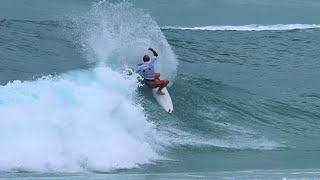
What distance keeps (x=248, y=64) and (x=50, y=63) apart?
8.61 metres

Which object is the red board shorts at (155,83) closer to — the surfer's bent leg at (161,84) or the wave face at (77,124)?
the surfer's bent leg at (161,84)

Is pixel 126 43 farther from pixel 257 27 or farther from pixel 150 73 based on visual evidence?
pixel 257 27

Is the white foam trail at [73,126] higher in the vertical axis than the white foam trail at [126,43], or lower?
lower

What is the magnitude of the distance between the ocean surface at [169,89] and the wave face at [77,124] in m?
0.04

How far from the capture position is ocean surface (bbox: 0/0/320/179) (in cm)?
1856

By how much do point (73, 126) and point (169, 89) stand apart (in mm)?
7303

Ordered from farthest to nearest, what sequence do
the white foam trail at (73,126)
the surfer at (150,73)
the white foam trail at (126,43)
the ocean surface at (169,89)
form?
the white foam trail at (126,43), the surfer at (150,73), the ocean surface at (169,89), the white foam trail at (73,126)

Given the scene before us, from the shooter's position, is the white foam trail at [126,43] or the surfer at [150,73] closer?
the surfer at [150,73]

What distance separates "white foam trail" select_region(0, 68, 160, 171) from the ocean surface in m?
0.04

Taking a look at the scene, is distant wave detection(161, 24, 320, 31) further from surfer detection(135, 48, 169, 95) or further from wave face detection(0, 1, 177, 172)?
surfer detection(135, 48, 169, 95)

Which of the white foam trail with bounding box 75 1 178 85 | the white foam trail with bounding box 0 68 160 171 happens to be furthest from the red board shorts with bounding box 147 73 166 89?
the white foam trail with bounding box 75 1 178 85

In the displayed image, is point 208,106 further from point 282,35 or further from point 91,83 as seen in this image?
point 282,35

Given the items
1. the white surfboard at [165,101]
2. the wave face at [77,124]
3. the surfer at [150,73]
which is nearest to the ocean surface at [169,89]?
the wave face at [77,124]

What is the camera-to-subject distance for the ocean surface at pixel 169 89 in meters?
18.6
